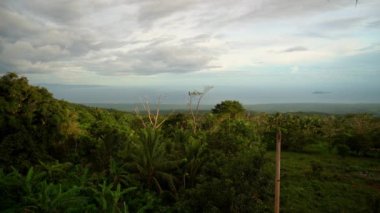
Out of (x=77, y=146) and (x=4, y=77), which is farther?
(x=77, y=146)

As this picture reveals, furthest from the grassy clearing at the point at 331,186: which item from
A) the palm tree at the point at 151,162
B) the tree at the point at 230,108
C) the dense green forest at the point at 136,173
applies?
the tree at the point at 230,108

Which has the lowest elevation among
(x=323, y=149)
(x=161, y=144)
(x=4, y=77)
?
(x=323, y=149)

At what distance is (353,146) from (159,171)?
68.0ft

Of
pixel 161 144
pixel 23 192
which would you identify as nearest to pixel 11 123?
pixel 23 192

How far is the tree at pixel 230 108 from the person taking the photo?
37281 millimetres

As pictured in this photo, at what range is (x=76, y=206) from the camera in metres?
9.72

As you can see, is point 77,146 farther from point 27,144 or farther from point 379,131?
point 379,131

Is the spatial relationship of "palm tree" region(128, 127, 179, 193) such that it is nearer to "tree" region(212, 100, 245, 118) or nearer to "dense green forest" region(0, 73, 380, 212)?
"dense green forest" region(0, 73, 380, 212)

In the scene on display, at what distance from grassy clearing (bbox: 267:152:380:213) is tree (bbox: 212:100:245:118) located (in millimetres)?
12102

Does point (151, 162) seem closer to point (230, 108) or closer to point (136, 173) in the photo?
point (136, 173)

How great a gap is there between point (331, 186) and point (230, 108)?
67.5ft

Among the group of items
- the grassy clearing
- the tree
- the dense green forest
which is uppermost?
the tree

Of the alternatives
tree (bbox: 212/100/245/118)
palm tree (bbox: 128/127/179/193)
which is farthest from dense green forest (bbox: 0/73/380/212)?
tree (bbox: 212/100/245/118)

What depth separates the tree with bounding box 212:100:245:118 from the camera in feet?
122
